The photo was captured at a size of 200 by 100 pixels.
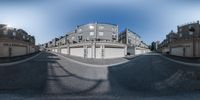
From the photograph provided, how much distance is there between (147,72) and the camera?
145 inches

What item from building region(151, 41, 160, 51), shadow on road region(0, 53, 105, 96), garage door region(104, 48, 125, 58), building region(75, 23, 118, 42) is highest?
building region(75, 23, 118, 42)

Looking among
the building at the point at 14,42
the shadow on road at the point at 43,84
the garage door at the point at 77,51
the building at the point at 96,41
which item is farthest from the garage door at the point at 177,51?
the building at the point at 14,42

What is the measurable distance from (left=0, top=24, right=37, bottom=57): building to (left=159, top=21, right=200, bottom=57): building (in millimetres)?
1586

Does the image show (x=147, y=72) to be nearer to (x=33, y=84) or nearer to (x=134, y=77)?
(x=134, y=77)

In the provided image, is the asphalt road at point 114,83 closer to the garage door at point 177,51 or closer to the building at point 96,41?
the garage door at point 177,51

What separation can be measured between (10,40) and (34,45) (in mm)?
280

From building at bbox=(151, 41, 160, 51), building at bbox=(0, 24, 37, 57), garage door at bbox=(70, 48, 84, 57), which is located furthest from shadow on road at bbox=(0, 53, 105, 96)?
building at bbox=(151, 41, 160, 51)

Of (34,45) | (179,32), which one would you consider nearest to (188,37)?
(179,32)

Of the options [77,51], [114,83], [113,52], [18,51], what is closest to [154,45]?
[113,52]

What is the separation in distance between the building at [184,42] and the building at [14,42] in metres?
1.59

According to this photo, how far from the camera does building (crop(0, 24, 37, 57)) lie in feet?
5.61

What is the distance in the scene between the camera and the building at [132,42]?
1789 millimetres

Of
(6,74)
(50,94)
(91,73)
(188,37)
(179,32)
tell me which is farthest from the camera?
(6,74)

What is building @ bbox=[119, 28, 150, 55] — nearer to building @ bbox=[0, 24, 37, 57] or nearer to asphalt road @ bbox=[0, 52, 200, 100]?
asphalt road @ bbox=[0, 52, 200, 100]
